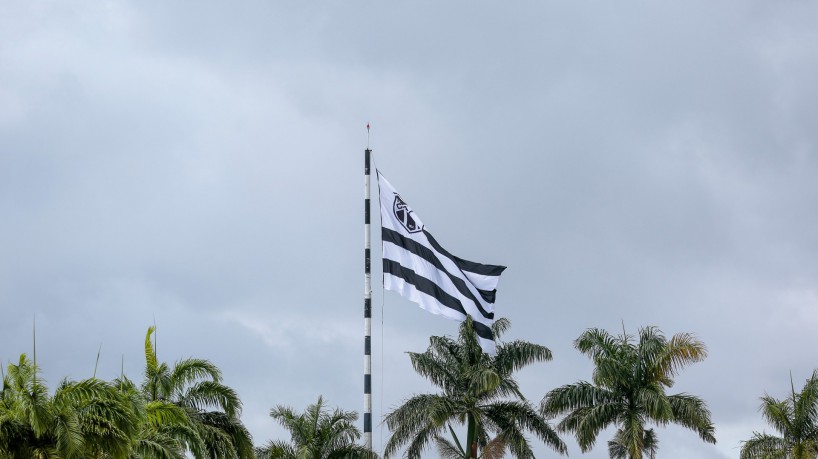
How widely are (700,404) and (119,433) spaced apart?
2690 centimetres

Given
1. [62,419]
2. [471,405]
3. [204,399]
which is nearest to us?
[62,419]

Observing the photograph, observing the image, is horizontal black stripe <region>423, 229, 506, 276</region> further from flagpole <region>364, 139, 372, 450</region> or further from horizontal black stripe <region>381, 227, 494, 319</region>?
flagpole <region>364, 139, 372, 450</region>

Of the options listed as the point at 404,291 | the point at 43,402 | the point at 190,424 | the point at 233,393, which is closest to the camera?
the point at 43,402

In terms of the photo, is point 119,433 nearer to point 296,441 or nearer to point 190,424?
point 190,424

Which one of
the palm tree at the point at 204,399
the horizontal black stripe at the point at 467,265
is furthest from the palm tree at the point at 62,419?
the horizontal black stripe at the point at 467,265

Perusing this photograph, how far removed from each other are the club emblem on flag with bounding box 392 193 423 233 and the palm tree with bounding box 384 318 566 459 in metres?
8.78

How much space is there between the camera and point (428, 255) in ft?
162

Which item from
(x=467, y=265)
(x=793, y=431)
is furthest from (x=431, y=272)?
(x=793, y=431)

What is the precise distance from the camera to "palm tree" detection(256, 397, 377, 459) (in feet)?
173

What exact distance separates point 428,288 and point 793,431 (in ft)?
53.2

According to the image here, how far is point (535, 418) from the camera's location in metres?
56.6

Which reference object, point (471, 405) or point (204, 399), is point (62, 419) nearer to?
point (204, 399)

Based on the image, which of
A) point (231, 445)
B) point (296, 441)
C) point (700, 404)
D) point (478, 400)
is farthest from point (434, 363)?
point (231, 445)

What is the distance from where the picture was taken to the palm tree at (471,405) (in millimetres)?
55500
